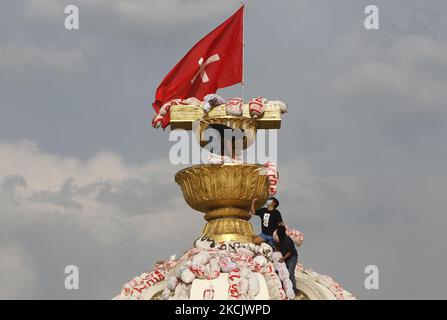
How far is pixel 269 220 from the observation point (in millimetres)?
42062

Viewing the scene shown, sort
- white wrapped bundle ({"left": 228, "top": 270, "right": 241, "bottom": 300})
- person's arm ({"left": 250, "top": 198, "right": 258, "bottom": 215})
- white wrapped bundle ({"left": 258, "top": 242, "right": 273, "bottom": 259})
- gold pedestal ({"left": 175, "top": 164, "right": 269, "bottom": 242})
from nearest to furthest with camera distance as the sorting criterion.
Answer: white wrapped bundle ({"left": 228, "top": 270, "right": 241, "bottom": 300})
white wrapped bundle ({"left": 258, "top": 242, "right": 273, "bottom": 259})
person's arm ({"left": 250, "top": 198, "right": 258, "bottom": 215})
gold pedestal ({"left": 175, "top": 164, "right": 269, "bottom": 242})

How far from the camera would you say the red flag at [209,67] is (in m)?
44.2

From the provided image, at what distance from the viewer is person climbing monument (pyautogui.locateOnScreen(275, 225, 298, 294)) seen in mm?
41188

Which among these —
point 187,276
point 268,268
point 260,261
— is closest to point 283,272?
point 268,268

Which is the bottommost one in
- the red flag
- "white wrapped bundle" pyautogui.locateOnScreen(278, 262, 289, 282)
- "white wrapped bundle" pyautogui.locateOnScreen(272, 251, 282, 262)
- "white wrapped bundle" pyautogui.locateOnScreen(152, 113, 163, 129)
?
"white wrapped bundle" pyautogui.locateOnScreen(278, 262, 289, 282)

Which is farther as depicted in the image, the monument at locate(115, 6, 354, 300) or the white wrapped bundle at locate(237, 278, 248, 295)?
the monument at locate(115, 6, 354, 300)

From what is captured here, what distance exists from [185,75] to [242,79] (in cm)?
215

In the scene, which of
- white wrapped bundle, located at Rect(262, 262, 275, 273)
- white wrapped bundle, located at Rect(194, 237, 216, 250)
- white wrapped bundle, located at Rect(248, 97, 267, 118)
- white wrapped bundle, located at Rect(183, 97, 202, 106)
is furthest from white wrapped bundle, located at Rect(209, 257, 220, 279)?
white wrapped bundle, located at Rect(183, 97, 202, 106)

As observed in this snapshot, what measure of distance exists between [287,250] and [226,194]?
2826 millimetres

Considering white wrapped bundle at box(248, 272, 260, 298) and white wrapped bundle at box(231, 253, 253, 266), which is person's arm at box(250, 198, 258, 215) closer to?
white wrapped bundle at box(231, 253, 253, 266)

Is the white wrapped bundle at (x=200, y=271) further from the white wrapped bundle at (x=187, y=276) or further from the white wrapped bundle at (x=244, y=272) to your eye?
the white wrapped bundle at (x=244, y=272)

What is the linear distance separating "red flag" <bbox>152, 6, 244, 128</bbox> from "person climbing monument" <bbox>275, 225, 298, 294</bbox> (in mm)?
5446
